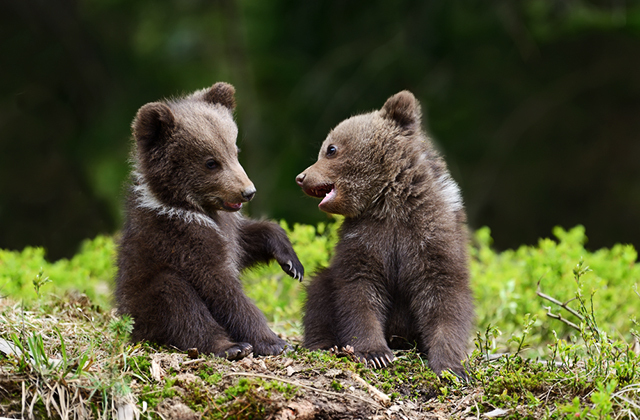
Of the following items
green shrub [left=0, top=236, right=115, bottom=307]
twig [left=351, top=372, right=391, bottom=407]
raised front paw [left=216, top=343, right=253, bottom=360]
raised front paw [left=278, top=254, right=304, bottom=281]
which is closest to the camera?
twig [left=351, top=372, right=391, bottom=407]

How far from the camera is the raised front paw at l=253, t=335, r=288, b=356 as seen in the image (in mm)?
4059

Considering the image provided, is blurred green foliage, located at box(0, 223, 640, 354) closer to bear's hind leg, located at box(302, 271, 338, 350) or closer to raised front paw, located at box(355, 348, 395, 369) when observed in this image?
bear's hind leg, located at box(302, 271, 338, 350)

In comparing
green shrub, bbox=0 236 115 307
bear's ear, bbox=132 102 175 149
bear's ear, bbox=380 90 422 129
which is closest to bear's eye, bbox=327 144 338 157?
bear's ear, bbox=380 90 422 129

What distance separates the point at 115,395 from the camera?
3240mm

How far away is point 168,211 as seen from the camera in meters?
4.21

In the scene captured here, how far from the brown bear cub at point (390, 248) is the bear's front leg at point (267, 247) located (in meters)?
0.21

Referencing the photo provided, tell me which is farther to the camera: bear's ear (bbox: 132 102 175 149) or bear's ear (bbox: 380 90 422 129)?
bear's ear (bbox: 380 90 422 129)

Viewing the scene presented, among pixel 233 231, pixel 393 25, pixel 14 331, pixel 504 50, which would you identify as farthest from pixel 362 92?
pixel 14 331

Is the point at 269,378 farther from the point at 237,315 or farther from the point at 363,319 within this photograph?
the point at 363,319

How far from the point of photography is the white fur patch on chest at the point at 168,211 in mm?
4195

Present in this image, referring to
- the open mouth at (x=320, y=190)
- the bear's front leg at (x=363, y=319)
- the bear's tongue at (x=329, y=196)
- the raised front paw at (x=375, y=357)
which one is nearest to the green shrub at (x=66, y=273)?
the open mouth at (x=320, y=190)

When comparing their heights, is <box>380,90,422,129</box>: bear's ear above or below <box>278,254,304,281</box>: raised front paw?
above

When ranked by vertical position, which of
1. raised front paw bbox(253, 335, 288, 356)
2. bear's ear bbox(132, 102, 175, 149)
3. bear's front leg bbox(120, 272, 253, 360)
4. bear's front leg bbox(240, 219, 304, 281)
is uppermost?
bear's ear bbox(132, 102, 175, 149)

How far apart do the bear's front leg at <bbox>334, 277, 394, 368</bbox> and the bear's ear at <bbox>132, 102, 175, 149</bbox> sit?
143 cm
